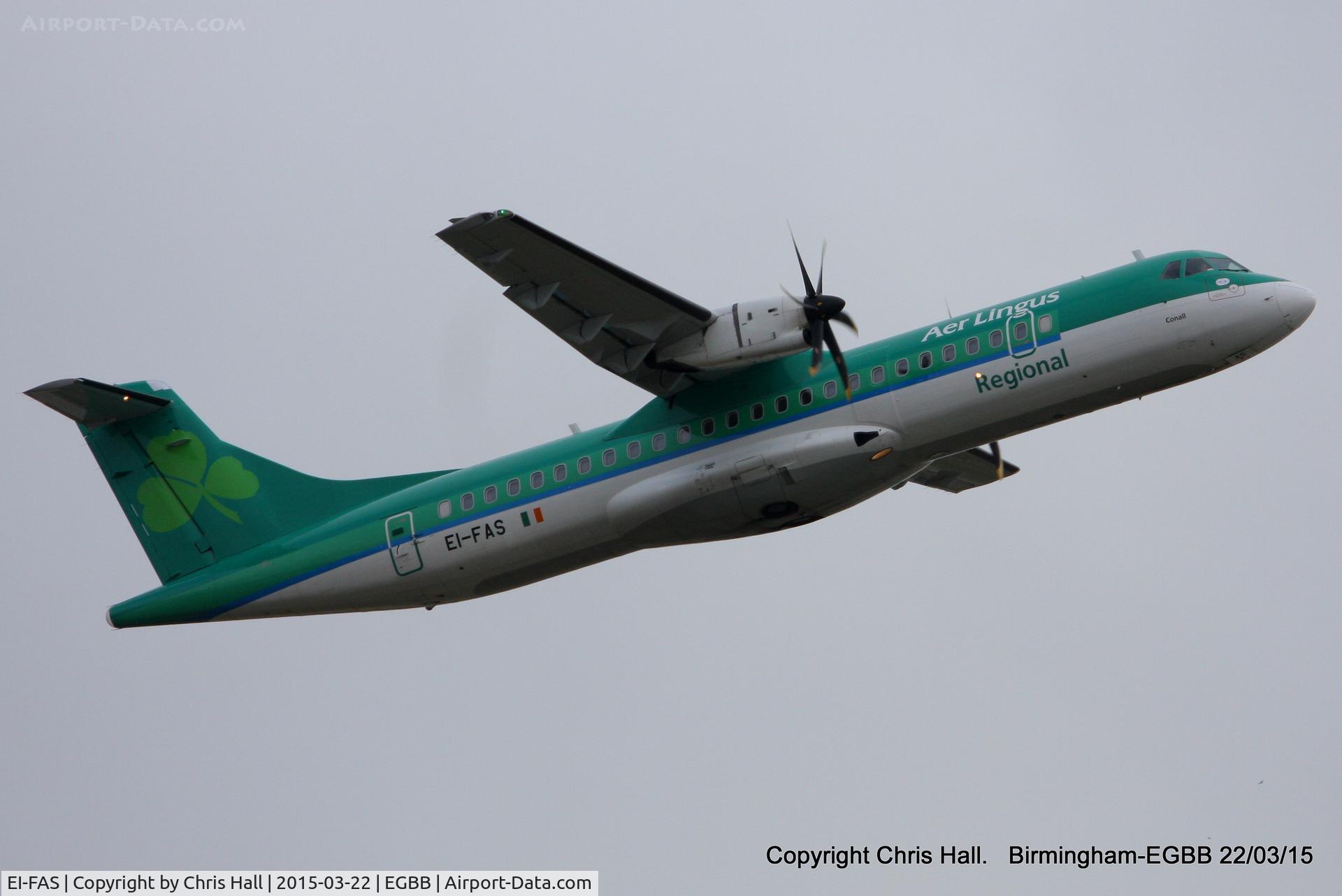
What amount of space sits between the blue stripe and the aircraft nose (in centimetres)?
291

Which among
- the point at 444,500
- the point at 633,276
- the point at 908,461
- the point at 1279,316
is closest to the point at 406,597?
the point at 444,500

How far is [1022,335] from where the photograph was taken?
19703mm

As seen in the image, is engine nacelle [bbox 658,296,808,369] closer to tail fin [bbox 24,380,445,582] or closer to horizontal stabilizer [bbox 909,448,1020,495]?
horizontal stabilizer [bbox 909,448,1020,495]

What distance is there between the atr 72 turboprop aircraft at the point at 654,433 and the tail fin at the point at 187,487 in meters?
0.04

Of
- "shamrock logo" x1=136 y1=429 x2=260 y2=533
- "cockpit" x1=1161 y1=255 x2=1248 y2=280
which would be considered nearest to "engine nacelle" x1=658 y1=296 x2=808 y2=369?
"cockpit" x1=1161 y1=255 x2=1248 y2=280

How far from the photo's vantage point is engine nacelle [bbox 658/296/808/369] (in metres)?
19.6

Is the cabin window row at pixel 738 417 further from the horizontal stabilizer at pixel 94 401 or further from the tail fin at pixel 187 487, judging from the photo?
the horizontal stabilizer at pixel 94 401

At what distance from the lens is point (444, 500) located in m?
22.6

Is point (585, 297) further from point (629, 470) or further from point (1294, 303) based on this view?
point (1294, 303)

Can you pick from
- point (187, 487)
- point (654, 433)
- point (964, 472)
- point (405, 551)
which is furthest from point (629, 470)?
point (187, 487)

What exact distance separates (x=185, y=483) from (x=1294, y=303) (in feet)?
58.8

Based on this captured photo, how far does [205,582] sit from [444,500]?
440cm

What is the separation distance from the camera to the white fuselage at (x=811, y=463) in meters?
19.1

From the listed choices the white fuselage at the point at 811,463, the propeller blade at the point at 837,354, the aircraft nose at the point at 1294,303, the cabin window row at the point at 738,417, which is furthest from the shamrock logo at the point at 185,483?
the aircraft nose at the point at 1294,303
